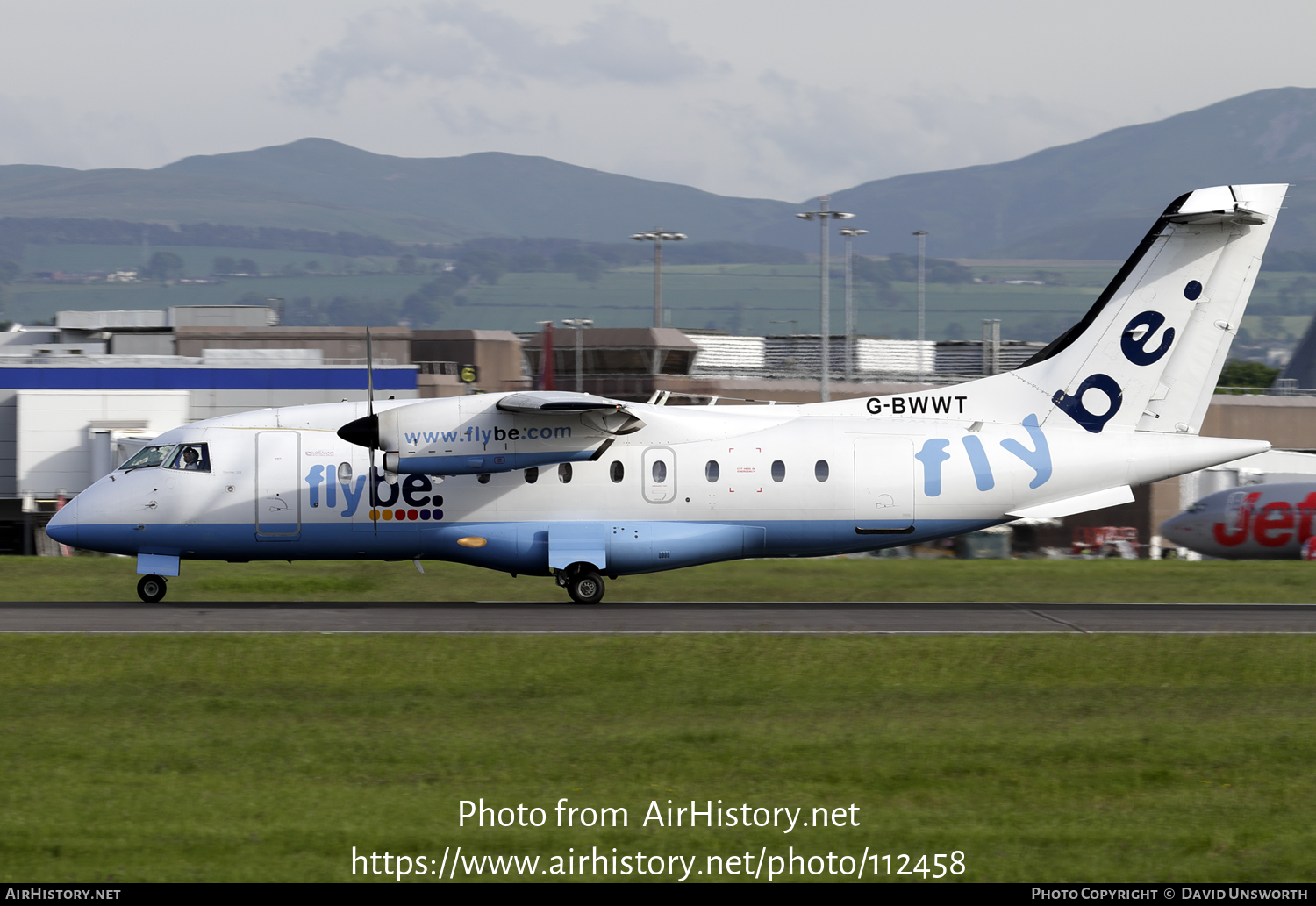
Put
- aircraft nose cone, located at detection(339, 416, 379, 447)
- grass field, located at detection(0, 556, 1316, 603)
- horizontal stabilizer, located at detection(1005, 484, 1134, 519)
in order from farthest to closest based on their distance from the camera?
grass field, located at detection(0, 556, 1316, 603) → horizontal stabilizer, located at detection(1005, 484, 1134, 519) → aircraft nose cone, located at detection(339, 416, 379, 447)

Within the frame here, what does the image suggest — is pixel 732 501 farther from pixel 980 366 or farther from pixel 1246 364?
pixel 1246 364

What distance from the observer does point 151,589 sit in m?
25.7

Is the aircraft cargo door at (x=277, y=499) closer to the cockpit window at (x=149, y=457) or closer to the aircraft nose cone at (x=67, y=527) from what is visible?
the cockpit window at (x=149, y=457)

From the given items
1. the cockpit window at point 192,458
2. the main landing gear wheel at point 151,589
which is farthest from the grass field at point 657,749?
the cockpit window at point 192,458

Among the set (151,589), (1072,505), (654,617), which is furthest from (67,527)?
(1072,505)

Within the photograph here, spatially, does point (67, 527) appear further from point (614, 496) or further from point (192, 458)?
point (614, 496)

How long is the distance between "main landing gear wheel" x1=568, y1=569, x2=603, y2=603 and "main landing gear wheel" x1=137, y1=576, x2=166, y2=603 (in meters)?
8.08

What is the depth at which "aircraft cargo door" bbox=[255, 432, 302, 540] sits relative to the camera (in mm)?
25500

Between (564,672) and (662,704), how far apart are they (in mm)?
1972

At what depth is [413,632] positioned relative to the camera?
2066cm

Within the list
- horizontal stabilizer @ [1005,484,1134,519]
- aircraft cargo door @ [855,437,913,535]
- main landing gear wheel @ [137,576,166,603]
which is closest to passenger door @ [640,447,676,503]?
aircraft cargo door @ [855,437,913,535]

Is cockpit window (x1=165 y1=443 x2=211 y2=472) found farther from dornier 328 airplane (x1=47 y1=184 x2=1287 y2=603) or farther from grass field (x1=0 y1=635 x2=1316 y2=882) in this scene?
grass field (x1=0 y1=635 x2=1316 y2=882)

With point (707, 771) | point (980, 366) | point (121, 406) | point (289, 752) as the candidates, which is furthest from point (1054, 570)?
point (980, 366)

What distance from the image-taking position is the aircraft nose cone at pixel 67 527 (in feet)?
83.4
